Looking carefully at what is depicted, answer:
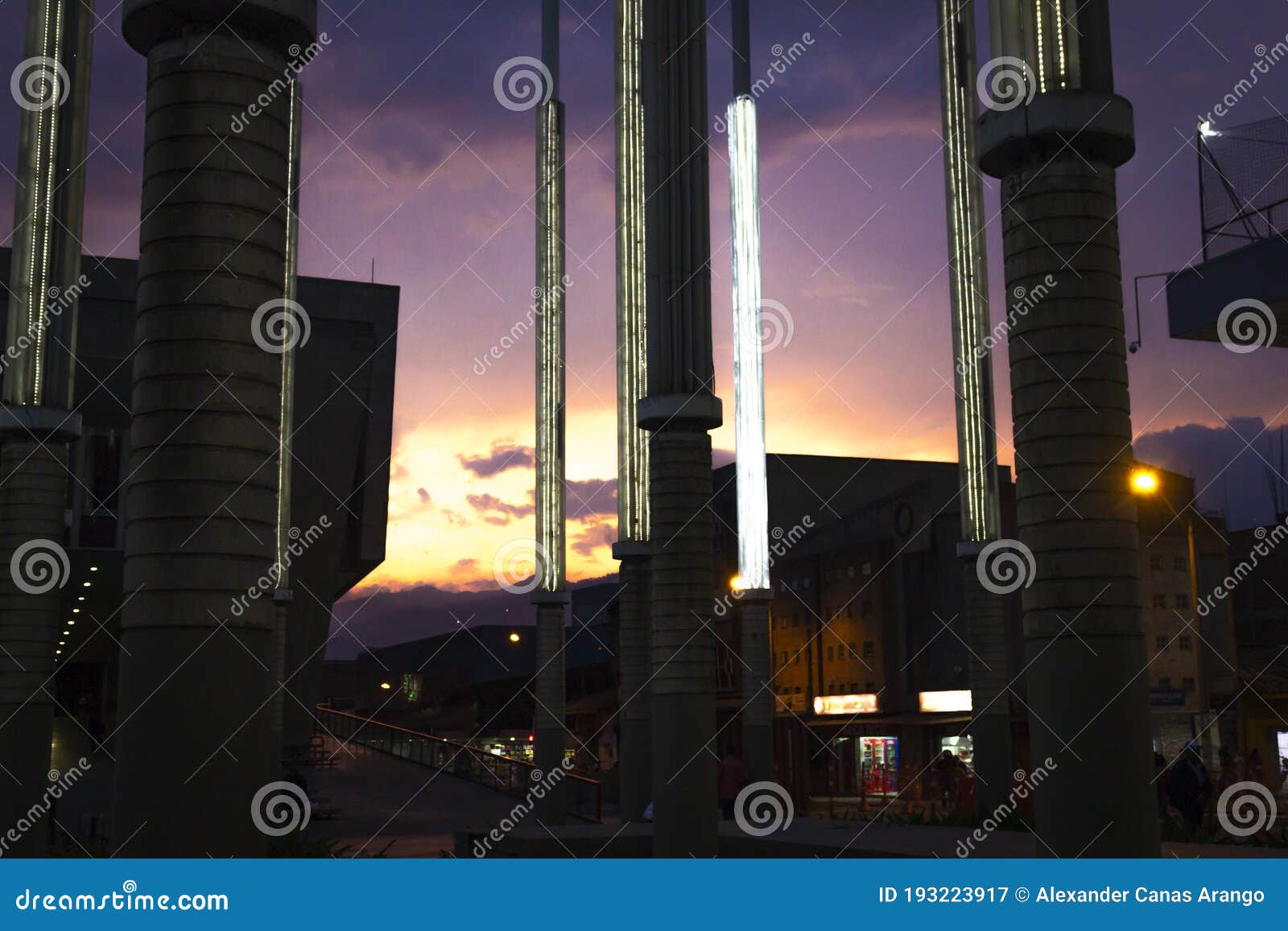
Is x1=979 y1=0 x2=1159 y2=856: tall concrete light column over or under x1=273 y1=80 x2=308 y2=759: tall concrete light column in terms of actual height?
under

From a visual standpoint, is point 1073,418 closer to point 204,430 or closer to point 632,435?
→ point 204,430

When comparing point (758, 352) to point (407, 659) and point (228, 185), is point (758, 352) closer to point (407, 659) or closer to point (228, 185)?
point (228, 185)

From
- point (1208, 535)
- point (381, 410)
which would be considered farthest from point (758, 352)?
point (381, 410)

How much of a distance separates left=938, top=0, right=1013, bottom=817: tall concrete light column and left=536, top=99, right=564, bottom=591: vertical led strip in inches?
455

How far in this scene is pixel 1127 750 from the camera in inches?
468

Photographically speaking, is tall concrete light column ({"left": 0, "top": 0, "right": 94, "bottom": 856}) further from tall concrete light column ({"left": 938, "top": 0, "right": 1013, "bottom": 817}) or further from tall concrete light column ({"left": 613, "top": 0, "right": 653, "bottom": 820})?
tall concrete light column ({"left": 938, "top": 0, "right": 1013, "bottom": 817})

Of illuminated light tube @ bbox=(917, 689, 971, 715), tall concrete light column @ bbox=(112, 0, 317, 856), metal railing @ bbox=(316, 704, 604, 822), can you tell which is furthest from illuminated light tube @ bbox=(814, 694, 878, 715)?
tall concrete light column @ bbox=(112, 0, 317, 856)

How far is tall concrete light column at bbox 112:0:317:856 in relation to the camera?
9.32m

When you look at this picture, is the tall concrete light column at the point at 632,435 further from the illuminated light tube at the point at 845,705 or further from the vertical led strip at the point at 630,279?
the illuminated light tube at the point at 845,705

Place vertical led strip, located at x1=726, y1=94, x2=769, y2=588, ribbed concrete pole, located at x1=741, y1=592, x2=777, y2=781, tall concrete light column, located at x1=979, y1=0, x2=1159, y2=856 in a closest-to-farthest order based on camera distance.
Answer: tall concrete light column, located at x1=979, y1=0, x2=1159, y2=856 → vertical led strip, located at x1=726, y1=94, x2=769, y2=588 → ribbed concrete pole, located at x1=741, y1=592, x2=777, y2=781

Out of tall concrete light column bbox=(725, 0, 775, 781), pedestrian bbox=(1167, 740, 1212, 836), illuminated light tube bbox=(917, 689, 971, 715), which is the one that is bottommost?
pedestrian bbox=(1167, 740, 1212, 836)

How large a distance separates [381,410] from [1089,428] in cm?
4749

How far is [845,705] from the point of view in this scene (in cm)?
5112

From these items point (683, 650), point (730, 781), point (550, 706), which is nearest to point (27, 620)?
point (683, 650)
